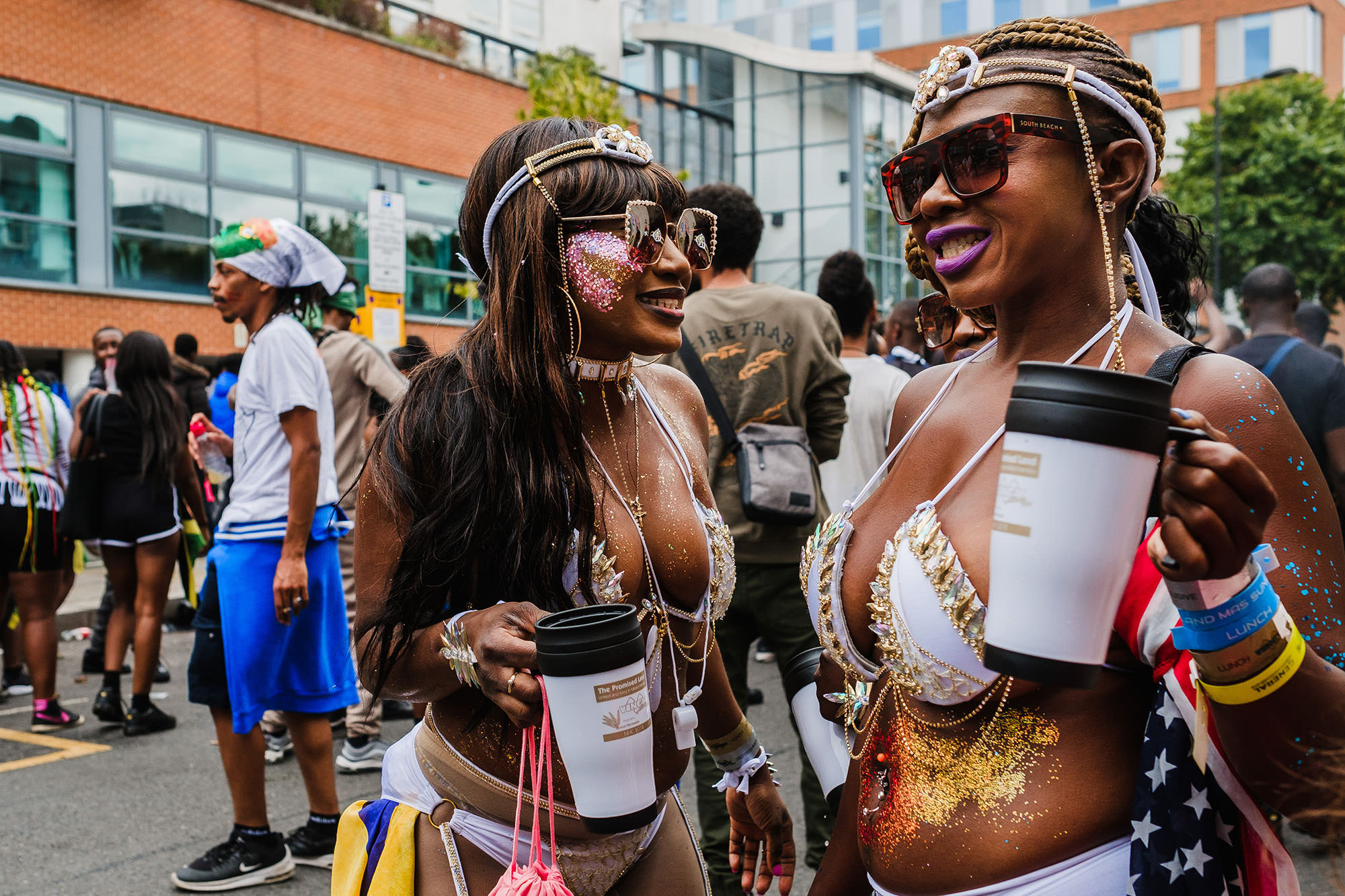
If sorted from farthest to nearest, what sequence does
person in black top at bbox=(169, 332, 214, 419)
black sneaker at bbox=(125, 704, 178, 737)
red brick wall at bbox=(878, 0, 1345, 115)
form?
red brick wall at bbox=(878, 0, 1345, 115) → person in black top at bbox=(169, 332, 214, 419) → black sneaker at bbox=(125, 704, 178, 737)

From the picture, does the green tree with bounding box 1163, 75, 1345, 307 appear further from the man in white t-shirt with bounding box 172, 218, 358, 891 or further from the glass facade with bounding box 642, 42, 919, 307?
the man in white t-shirt with bounding box 172, 218, 358, 891

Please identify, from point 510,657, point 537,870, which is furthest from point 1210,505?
point 537,870

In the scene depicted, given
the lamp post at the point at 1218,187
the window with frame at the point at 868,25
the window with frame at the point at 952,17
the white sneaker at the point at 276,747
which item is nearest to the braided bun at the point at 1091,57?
the white sneaker at the point at 276,747

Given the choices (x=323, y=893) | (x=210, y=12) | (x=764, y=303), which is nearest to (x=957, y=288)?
(x=764, y=303)

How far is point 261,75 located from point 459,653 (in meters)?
18.5

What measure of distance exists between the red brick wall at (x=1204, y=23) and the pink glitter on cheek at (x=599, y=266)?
163ft

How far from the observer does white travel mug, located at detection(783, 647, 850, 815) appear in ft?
6.91

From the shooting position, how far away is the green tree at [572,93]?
1678 centimetres

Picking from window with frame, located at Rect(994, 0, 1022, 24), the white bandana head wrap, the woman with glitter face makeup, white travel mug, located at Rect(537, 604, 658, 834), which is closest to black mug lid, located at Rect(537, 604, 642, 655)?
white travel mug, located at Rect(537, 604, 658, 834)

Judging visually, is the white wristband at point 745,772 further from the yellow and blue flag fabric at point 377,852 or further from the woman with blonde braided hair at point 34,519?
the woman with blonde braided hair at point 34,519

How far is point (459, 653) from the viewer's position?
1.85 m

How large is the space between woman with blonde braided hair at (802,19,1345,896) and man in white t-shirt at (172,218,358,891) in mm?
2880

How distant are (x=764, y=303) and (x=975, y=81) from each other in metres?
2.78

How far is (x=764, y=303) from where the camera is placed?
450 centimetres
